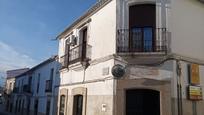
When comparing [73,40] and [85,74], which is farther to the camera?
[73,40]

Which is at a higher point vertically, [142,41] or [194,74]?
[142,41]

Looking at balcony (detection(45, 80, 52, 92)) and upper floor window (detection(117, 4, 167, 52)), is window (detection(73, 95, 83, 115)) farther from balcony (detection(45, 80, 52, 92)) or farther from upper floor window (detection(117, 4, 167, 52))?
balcony (detection(45, 80, 52, 92))

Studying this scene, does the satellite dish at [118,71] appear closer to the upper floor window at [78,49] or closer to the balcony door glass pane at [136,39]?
the balcony door glass pane at [136,39]

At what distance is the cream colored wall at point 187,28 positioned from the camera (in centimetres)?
953

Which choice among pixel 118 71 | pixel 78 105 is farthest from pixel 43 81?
pixel 118 71

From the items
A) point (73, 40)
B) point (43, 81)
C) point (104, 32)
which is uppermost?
point (73, 40)

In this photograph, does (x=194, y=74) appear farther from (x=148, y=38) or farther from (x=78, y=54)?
(x=78, y=54)

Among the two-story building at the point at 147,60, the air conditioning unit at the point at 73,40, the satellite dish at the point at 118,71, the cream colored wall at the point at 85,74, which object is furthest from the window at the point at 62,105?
the satellite dish at the point at 118,71

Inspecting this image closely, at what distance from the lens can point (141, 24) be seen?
9.64 meters

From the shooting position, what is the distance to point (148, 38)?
9430 millimetres

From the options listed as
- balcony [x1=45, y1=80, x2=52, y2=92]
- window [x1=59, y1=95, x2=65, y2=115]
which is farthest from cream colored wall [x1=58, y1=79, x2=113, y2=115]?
balcony [x1=45, y1=80, x2=52, y2=92]

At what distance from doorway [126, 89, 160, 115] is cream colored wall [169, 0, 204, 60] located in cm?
182

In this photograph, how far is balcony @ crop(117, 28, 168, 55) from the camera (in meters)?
9.13

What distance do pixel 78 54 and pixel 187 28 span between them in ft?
16.9
